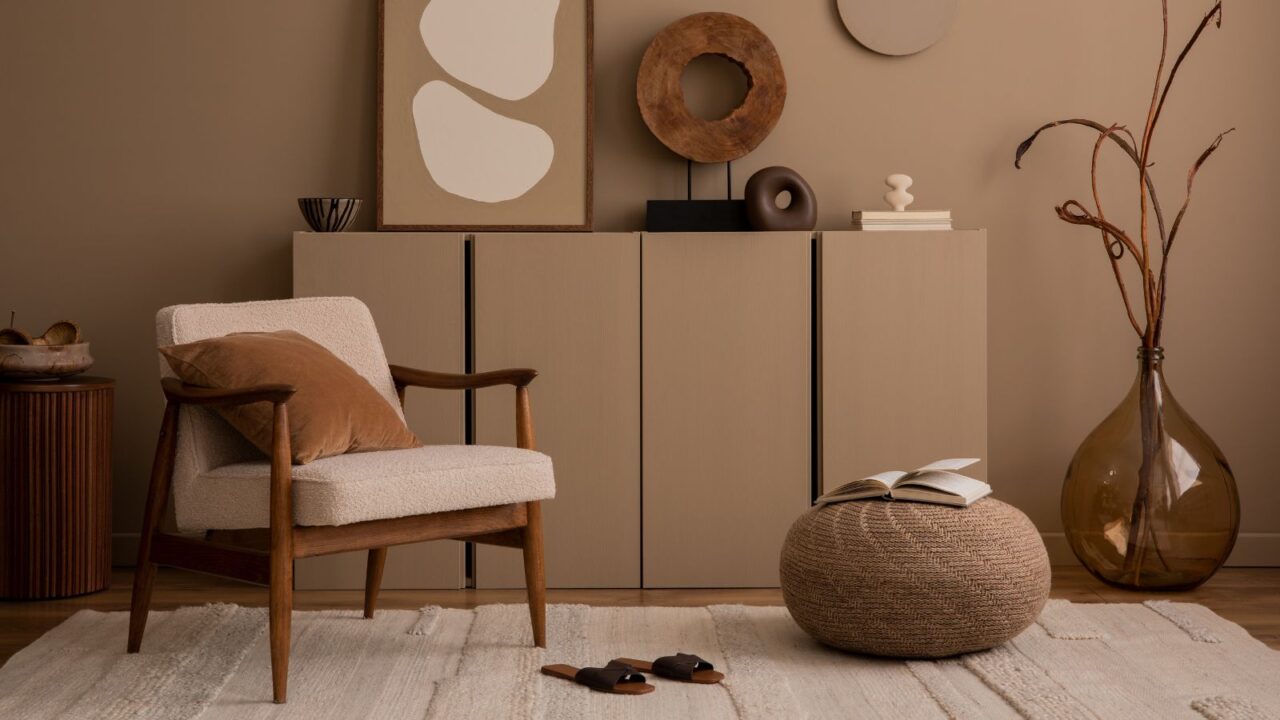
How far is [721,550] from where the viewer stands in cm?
371

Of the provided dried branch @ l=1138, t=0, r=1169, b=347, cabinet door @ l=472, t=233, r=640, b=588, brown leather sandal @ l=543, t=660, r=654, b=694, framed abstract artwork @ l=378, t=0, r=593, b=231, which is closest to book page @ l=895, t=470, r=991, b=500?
brown leather sandal @ l=543, t=660, r=654, b=694

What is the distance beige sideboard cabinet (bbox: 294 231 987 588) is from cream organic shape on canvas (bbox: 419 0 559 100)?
565 millimetres

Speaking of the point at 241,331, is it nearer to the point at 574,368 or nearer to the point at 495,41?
the point at 574,368

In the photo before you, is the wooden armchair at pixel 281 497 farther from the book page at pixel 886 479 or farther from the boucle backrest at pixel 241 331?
the book page at pixel 886 479

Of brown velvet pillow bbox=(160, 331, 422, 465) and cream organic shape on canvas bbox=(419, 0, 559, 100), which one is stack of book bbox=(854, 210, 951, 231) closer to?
cream organic shape on canvas bbox=(419, 0, 559, 100)

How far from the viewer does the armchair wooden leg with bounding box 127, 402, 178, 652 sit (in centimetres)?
285

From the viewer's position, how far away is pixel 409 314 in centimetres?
367

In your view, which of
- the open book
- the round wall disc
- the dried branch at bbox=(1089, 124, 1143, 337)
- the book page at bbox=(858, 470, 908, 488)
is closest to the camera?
the open book

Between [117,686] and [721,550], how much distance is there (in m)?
1.75

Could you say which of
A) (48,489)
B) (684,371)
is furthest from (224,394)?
(684,371)

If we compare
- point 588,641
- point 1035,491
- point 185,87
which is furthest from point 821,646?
point 185,87

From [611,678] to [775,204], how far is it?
1698 mm

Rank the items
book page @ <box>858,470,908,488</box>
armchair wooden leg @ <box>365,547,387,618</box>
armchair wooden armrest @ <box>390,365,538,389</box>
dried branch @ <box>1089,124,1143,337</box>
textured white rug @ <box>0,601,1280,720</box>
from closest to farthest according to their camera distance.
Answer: textured white rug @ <box>0,601,1280,720</box> < book page @ <box>858,470,908,488</box> < armchair wooden armrest @ <box>390,365,538,389</box> < armchair wooden leg @ <box>365,547,387,618</box> < dried branch @ <box>1089,124,1143,337</box>

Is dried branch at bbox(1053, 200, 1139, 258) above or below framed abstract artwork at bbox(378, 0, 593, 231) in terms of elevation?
below
